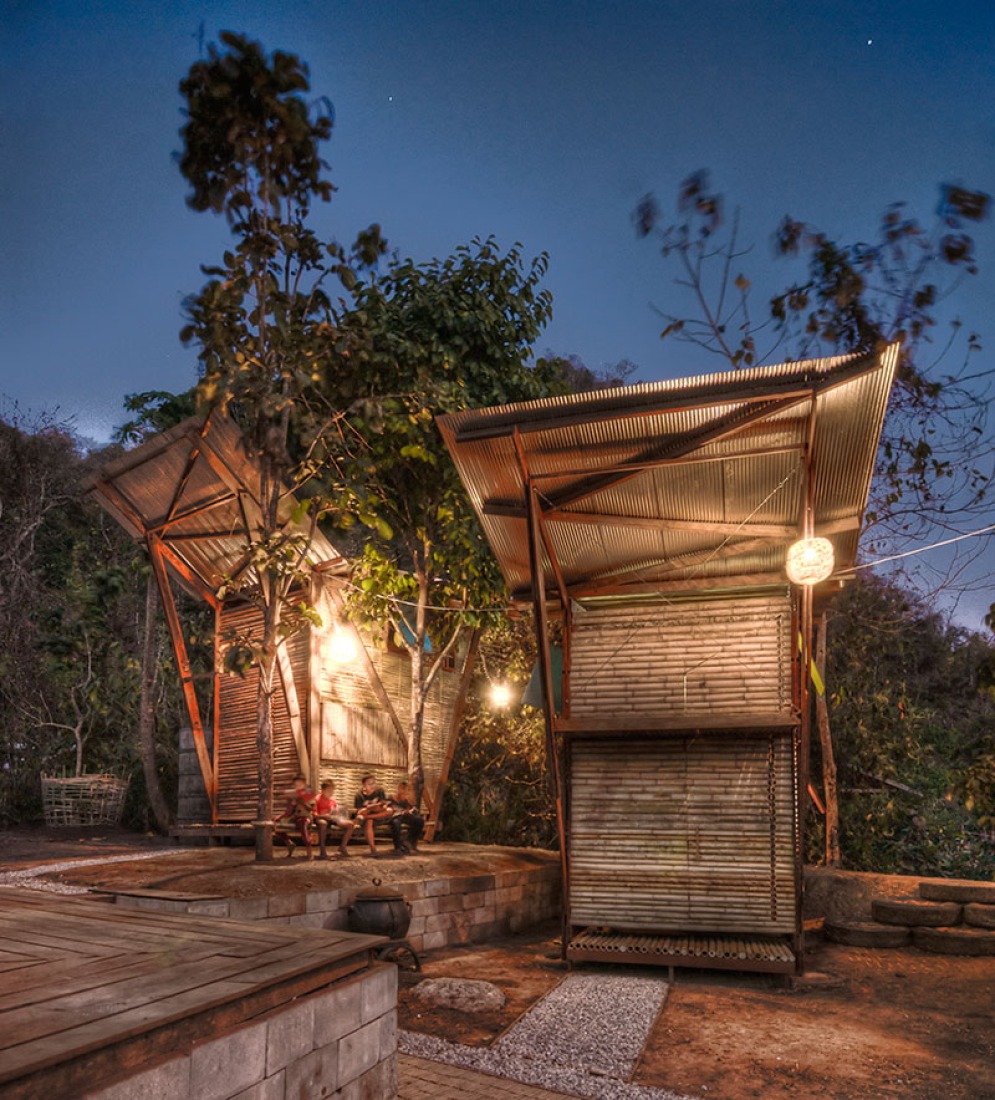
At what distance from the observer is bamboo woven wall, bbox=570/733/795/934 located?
379 inches

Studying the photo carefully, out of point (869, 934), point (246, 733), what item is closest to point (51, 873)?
point (246, 733)

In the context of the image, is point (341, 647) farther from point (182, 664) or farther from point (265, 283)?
point (265, 283)

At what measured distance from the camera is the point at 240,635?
45.4 ft

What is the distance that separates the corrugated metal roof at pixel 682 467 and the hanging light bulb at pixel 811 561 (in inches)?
24.5

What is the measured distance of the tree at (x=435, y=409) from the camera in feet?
46.9

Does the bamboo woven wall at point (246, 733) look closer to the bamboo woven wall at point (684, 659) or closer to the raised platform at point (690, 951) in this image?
the bamboo woven wall at point (684, 659)

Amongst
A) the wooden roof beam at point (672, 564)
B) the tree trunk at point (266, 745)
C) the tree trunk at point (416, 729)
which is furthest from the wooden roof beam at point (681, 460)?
the tree trunk at point (416, 729)

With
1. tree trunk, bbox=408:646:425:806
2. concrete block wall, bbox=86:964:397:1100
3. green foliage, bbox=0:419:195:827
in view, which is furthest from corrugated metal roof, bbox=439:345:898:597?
green foliage, bbox=0:419:195:827

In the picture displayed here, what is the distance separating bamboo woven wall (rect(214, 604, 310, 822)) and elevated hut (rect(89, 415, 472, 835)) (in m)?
0.02

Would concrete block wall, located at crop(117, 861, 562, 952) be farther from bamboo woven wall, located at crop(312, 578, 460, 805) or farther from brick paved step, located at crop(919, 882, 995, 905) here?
brick paved step, located at crop(919, 882, 995, 905)

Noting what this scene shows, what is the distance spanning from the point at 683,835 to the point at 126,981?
7168 mm

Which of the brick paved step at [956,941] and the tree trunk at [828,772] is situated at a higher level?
the tree trunk at [828,772]

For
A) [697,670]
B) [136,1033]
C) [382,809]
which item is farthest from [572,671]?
[136,1033]

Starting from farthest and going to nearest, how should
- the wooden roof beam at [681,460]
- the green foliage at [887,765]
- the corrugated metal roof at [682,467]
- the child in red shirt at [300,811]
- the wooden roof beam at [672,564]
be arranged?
1. the green foliage at [887,765]
2. the child in red shirt at [300,811]
3. the wooden roof beam at [672,564]
4. the wooden roof beam at [681,460]
5. the corrugated metal roof at [682,467]
